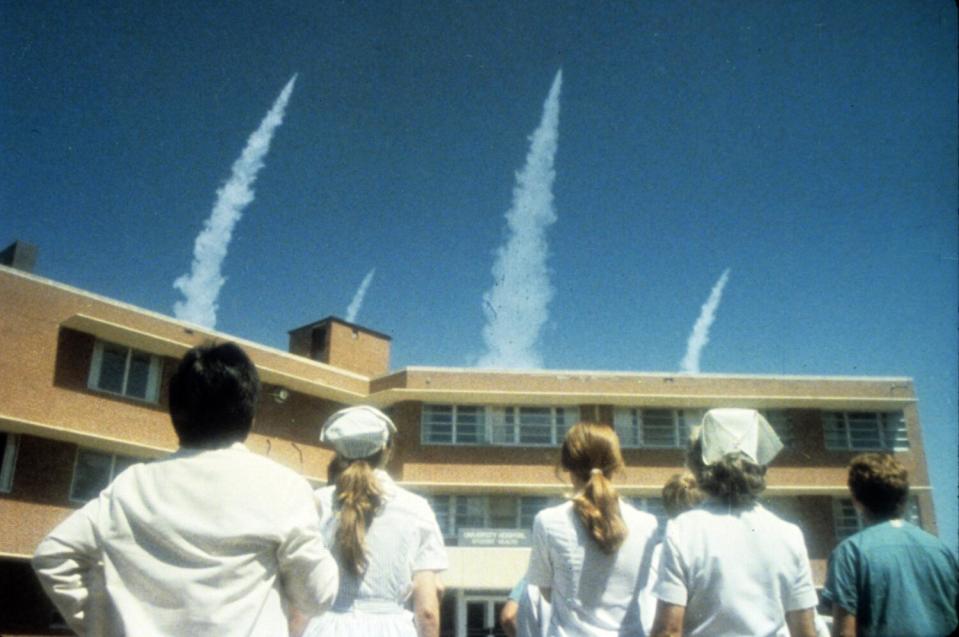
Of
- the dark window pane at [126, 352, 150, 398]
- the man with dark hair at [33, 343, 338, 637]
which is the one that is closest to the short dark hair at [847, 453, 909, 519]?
the man with dark hair at [33, 343, 338, 637]

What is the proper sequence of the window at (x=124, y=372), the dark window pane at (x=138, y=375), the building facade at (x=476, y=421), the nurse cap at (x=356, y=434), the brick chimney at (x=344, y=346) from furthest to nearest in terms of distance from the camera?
the brick chimney at (x=344, y=346) → the dark window pane at (x=138, y=375) → the window at (x=124, y=372) → the building facade at (x=476, y=421) → the nurse cap at (x=356, y=434)

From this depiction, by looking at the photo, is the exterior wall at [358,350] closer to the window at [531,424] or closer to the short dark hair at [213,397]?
the window at [531,424]

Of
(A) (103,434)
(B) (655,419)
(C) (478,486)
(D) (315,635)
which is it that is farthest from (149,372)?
(D) (315,635)

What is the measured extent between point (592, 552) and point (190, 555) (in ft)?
5.98

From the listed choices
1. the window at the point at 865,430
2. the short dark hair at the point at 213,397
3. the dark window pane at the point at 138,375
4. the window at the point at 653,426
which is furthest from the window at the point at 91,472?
the window at the point at 865,430

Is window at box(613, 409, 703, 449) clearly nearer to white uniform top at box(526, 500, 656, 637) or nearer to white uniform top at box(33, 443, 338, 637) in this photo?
white uniform top at box(526, 500, 656, 637)

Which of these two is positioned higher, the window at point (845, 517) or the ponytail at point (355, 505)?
the window at point (845, 517)

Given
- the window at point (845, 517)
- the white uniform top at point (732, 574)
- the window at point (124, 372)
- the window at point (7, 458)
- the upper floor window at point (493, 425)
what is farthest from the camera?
the upper floor window at point (493, 425)

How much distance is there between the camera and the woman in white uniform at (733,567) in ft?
9.96

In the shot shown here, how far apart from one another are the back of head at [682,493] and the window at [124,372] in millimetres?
25165

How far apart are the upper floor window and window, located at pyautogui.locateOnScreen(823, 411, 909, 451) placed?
37.1 ft

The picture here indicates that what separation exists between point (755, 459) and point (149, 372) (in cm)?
2730

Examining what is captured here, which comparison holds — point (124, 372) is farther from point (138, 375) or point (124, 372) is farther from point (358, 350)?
point (358, 350)

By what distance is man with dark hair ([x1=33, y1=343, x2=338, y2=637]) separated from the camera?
2.19m
